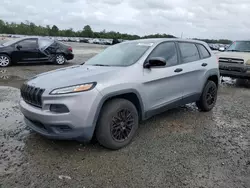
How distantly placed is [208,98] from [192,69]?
1096mm

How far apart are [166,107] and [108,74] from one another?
1.48m

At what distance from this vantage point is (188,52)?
16.6 ft

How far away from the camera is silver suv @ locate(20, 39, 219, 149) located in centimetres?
318

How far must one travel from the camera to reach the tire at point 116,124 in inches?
135

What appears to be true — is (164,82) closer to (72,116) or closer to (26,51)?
(72,116)

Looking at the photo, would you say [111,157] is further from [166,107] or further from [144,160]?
[166,107]

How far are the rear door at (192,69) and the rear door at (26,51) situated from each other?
9.41 meters

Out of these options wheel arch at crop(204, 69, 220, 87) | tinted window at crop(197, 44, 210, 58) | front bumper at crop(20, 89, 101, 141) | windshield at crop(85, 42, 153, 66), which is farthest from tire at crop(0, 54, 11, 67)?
wheel arch at crop(204, 69, 220, 87)

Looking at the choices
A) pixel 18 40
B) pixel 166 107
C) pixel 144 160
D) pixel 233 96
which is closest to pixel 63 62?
pixel 18 40

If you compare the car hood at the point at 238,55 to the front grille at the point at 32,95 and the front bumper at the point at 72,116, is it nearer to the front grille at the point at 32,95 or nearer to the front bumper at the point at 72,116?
the front bumper at the point at 72,116

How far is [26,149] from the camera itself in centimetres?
363

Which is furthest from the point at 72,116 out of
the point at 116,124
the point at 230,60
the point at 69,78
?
the point at 230,60

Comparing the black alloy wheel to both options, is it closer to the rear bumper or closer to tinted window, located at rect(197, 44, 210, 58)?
tinted window, located at rect(197, 44, 210, 58)

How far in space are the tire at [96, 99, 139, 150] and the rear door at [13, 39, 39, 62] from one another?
9.97 m
